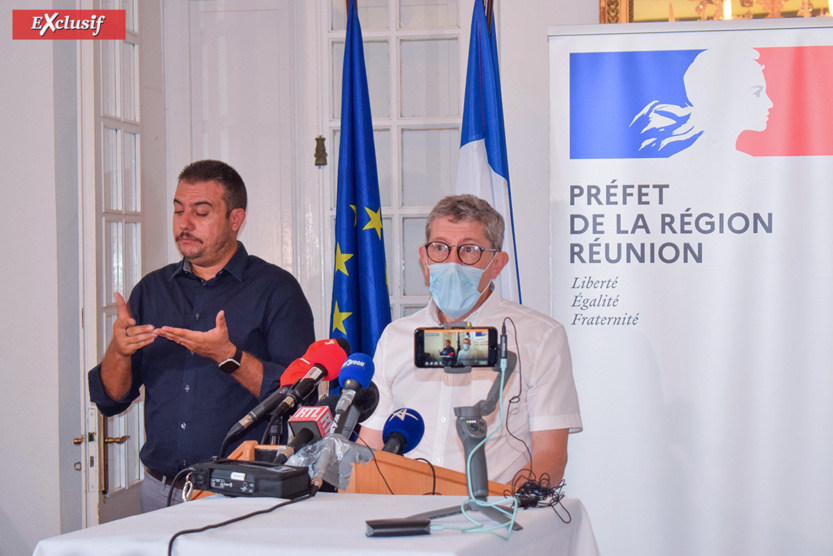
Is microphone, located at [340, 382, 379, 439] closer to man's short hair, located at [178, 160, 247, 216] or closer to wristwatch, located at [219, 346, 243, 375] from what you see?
wristwatch, located at [219, 346, 243, 375]

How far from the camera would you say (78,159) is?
3297mm

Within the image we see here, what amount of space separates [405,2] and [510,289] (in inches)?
65.6

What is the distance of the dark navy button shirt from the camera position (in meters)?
2.22

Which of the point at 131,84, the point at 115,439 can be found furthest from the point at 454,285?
the point at 131,84

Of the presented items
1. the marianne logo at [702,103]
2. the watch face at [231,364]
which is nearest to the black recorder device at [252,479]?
the watch face at [231,364]

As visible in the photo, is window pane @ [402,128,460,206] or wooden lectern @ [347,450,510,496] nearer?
wooden lectern @ [347,450,510,496]

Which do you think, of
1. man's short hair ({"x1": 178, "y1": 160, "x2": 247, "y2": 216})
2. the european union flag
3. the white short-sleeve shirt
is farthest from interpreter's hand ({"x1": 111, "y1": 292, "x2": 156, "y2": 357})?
the european union flag

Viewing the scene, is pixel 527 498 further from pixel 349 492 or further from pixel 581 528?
pixel 349 492

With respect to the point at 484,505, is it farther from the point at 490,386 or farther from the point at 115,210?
the point at 115,210

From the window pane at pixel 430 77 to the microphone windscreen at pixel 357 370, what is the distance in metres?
2.58

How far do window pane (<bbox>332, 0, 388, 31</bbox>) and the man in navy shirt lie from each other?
5.46 ft

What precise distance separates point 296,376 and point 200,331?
1.00 meters

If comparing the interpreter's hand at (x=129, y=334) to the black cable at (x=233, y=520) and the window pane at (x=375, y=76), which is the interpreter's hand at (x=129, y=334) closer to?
the black cable at (x=233, y=520)

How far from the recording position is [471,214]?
204cm
